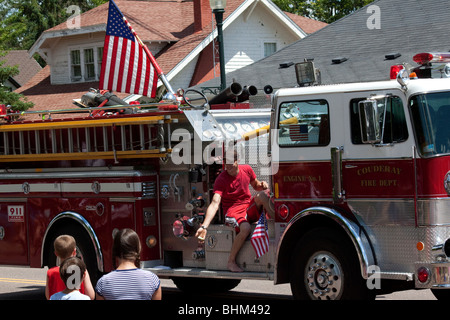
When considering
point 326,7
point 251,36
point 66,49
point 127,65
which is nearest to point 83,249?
point 127,65

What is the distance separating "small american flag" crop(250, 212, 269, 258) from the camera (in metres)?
9.01

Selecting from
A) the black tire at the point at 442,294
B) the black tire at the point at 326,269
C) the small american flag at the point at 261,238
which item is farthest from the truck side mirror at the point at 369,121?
the black tire at the point at 442,294

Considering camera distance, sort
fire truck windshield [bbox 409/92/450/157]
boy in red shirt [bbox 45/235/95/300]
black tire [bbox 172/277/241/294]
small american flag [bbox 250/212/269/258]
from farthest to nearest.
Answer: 1. black tire [bbox 172/277/241/294]
2. small american flag [bbox 250/212/269/258]
3. fire truck windshield [bbox 409/92/450/157]
4. boy in red shirt [bbox 45/235/95/300]

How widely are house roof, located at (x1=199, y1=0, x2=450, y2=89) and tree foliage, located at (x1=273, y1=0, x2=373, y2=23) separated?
21.8 m

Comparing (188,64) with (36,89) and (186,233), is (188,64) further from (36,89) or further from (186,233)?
(186,233)

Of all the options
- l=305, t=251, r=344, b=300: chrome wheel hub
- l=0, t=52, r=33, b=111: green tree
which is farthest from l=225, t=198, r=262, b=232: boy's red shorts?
l=0, t=52, r=33, b=111: green tree

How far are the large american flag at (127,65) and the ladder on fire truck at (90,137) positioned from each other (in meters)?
1.78

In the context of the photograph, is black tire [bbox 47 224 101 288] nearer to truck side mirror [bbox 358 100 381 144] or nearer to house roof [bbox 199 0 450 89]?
truck side mirror [bbox 358 100 381 144]

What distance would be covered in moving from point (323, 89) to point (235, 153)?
62.2 inches

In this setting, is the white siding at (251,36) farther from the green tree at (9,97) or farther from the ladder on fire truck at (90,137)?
the ladder on fire truck at (90,137)

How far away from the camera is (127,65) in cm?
1309

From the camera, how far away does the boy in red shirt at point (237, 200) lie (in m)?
9.30

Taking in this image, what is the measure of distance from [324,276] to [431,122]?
1.86 metres
